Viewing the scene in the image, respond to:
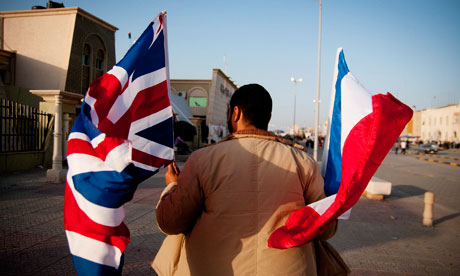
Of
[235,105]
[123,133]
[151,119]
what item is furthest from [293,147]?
[123,133]

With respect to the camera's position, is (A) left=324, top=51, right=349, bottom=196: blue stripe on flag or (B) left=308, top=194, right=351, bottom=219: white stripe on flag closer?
(B) left=308, top=194, right=351, bottom=219: white stripe on flag

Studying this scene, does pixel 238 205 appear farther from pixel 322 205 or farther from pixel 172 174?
pixel 172 174

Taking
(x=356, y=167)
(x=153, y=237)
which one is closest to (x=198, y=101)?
(x=153, y=237)

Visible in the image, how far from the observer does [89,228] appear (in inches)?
69.1

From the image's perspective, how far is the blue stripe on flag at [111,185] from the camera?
1.68m

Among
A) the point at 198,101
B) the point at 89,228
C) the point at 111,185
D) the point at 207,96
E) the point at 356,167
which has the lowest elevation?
the point at 89,228

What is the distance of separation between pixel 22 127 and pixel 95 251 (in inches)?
461

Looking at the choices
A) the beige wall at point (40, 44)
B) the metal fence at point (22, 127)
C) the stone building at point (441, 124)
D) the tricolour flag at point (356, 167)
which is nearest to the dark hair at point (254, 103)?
the tricolour flag at point (356, 167)

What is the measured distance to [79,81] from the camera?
18.5 metres

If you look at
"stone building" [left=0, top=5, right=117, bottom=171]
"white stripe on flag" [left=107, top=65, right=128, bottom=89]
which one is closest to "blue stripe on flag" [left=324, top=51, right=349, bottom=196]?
"white stripe on flag" [left=107, top=65, right=128, bottom=89]

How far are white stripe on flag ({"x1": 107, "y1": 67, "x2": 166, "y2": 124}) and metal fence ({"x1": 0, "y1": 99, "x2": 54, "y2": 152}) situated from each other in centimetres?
1022

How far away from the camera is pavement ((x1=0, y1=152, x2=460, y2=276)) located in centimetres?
412

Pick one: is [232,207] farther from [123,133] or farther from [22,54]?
[22,54]

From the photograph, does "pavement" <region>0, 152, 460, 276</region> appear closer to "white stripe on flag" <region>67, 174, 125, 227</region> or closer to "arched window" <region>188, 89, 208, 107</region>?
"white stripe on flag" <region>67, 174, 125, 227</region>
